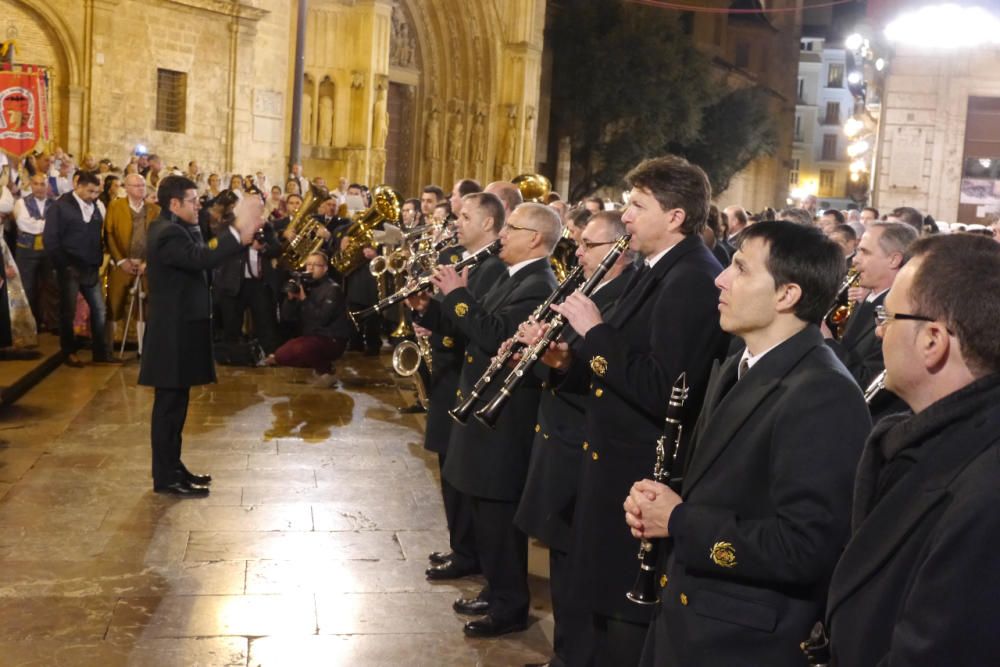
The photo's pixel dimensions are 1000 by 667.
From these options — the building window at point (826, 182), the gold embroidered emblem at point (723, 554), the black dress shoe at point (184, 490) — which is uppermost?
the building window at point (826, 182)

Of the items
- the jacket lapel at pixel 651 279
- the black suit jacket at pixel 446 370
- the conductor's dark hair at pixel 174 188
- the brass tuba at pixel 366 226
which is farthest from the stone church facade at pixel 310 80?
the jacket lapel at pixel 651 279

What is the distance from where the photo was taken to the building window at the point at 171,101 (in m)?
21.5

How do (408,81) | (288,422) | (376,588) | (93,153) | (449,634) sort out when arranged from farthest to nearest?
(408,81)
(93,153)
(288,422)
(376,588)
(449,634)

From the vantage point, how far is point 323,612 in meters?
5.50

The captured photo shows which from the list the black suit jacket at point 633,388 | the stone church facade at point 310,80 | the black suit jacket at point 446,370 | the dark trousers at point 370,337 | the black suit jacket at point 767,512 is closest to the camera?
the black suit jacket at point 767,512

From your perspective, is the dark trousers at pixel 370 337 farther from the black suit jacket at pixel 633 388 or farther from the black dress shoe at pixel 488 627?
the black suit jacket at pixel 633 388

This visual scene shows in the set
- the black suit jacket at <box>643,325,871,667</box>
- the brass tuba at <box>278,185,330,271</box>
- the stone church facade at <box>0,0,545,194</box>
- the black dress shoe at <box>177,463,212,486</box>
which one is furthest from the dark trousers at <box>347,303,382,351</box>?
the black suit jacket at <box>643,325,871,667</box>

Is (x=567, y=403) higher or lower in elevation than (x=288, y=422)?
higher

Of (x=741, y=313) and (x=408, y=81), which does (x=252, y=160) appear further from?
(x=741, y=313)

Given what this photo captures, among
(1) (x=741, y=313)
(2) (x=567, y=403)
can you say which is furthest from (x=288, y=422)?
(1) (x=741, y=313)

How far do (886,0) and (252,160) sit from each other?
12.6 m

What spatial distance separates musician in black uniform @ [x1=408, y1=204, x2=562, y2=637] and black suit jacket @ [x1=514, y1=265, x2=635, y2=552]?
51cm

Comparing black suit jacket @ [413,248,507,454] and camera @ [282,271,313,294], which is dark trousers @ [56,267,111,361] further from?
black suit jacket @ [413,248,507,454]

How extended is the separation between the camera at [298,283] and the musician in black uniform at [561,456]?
907 centimetres
